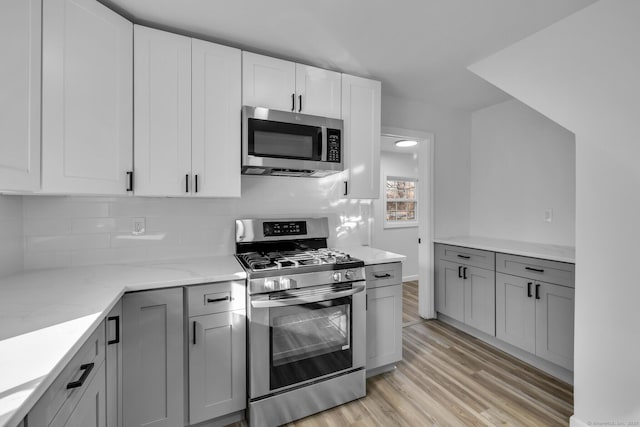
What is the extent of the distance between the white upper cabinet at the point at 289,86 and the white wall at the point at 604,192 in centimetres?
146

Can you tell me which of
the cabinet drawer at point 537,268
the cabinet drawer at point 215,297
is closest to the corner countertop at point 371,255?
the cabinet drawer at point 215,297

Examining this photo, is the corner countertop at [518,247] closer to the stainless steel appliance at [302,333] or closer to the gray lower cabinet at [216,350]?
the stainless steel appliance at [302,333]

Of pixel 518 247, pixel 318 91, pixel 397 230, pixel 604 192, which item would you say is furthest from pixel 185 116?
pixel 397 230

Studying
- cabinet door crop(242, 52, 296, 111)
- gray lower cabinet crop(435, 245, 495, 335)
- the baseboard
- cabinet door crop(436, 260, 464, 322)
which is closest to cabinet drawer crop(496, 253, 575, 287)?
gray lower cabinet crop(435, 245, 495, 335)

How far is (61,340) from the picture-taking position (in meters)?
0.89

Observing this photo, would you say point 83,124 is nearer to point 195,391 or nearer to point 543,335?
point 195,391

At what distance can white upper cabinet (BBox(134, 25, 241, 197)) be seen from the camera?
1.81m

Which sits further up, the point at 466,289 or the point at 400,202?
the point at 400,202

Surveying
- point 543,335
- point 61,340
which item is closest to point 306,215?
point 61,340

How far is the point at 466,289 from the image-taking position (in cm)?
304

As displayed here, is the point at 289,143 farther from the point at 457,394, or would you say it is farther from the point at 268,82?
the point at 457,394

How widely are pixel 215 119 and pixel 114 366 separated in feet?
4.87

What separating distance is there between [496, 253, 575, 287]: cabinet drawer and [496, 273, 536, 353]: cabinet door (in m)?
0.06

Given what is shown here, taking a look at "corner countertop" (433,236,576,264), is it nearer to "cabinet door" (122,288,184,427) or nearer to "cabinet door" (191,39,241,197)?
"cabinet door" (191,39,241,197)
